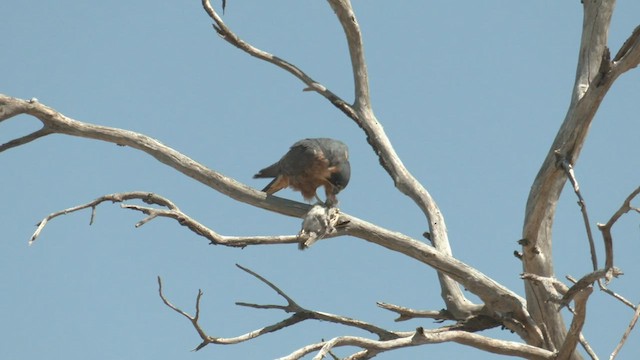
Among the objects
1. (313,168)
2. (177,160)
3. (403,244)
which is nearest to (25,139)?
(177,160)

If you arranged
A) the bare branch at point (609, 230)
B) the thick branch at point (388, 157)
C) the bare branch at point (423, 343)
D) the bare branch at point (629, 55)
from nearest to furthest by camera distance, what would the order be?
the bare branch at point (609, 230) → the bare branch at point (423, 343) → the bare branch at point (629, 55) → the thick branch at point (388, 157)

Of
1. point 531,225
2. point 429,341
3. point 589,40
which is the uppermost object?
point 589,40

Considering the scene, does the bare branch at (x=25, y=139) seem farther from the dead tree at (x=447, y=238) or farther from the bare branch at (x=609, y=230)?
the bare branch at (x=609, y=230)

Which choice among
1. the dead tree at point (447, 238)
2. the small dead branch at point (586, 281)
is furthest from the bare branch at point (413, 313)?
the small dead branch at point (586, 281)

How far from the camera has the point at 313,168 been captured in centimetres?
730

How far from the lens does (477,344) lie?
20.5ft

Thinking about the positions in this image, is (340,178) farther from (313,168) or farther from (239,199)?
(239,199)

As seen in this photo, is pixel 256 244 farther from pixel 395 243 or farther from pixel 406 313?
pixel 406 313

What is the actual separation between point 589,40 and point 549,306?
2.16m

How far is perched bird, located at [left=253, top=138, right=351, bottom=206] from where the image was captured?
7.30m

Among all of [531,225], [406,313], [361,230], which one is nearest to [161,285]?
[361,230]

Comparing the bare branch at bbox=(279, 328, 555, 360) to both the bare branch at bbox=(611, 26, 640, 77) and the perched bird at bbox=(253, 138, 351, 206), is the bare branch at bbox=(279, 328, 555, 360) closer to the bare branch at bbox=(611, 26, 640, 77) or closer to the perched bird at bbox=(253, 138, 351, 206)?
the perched bird at bbox=(253, 138, 351, 206)

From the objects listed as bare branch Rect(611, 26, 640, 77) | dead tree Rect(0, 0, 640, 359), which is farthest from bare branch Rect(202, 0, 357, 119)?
bare branch Rect(611, 26, 640, 77)

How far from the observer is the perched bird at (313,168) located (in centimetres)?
730
